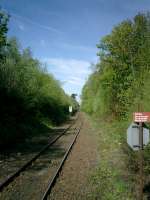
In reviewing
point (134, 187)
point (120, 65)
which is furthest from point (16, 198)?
point (120, 65)

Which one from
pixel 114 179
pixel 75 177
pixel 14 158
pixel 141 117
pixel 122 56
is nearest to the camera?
pixel 141 117

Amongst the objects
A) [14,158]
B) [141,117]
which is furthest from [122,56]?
[141,117]

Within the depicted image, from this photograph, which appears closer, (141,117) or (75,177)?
(141,117)

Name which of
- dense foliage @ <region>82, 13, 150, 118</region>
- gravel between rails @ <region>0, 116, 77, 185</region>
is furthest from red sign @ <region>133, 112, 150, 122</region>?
dense foliage @ <region>82, 13, 150, 118</region>

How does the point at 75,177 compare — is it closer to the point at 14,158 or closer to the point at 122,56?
the point at 14,158

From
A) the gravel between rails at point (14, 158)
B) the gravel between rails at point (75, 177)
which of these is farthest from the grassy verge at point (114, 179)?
the gravel between rails at point (14, 158)

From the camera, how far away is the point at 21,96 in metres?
25.6

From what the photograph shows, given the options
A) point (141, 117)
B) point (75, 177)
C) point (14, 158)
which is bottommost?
point (75, 177)

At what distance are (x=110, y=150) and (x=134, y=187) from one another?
28.5 feet

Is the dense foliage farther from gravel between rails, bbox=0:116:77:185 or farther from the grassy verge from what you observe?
the grassy verge

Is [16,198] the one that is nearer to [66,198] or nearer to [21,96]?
[66,198]

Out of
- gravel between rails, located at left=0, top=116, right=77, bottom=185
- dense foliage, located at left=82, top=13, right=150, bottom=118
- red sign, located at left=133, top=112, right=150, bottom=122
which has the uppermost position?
dense foliage, located at left=82, top=13, right=150, bottom=118

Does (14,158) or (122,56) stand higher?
(122,56)

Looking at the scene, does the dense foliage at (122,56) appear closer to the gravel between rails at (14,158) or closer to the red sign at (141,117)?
the gravel between rails at (14,158)
